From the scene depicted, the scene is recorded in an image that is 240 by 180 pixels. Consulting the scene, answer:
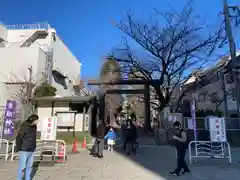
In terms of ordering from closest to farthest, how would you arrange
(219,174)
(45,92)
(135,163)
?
(219,174) → (135,163) → (45,92)

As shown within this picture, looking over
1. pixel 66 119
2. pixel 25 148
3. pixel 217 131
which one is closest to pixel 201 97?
pixel 66 119

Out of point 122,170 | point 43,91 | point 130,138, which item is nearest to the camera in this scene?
point 122,170

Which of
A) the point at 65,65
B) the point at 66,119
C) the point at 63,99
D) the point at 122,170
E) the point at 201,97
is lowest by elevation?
the point at 122,170

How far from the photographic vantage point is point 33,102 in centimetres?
1992

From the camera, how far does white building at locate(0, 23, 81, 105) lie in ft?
90.0

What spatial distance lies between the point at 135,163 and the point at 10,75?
75.8 ft

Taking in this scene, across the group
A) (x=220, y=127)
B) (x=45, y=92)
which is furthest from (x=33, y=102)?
(x=220, y=127)

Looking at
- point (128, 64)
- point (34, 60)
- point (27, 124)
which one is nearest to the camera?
point (27, 124)

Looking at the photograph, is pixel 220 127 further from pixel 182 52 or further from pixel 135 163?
pixel 182 52

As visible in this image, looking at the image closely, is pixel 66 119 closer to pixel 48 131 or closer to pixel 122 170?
pixel 48 131

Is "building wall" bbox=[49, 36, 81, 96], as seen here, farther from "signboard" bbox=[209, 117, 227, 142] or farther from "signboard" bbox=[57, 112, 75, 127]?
"signboard" bbox=[209, 117, 227, 142]

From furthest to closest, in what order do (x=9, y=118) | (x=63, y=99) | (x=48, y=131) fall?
1. (x=63, y=99)
2. (x=9, y=118)
3. (x=48, y=131)

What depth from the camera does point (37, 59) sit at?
2748 centimetres

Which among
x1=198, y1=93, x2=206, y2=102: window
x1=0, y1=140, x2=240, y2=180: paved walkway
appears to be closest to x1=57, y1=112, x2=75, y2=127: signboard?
x1=0, y1=140, x2=240, y2=180: paved walkway
